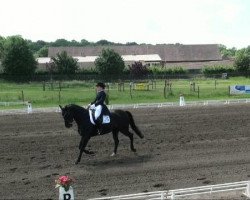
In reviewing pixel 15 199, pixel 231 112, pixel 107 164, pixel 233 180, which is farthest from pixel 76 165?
pixel 231 112

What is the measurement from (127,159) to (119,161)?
0.38m

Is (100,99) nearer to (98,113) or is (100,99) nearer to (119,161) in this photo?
(98,113)

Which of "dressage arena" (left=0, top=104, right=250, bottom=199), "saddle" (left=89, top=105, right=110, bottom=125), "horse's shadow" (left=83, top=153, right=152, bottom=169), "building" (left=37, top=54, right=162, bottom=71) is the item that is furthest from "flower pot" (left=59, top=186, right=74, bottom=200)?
"building" (left=37, top=54, right=162, bottom=71)

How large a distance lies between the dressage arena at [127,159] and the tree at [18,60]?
50667 millimetres

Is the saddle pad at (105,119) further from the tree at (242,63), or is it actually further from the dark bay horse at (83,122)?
the tree at (242,63)

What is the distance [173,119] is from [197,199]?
583 inches

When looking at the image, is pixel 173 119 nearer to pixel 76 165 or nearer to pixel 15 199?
pixel 76 165

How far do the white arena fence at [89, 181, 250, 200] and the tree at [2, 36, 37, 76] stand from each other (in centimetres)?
6476

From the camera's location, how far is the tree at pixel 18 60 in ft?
240

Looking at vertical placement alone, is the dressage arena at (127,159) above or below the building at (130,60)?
below

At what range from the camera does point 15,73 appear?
7300 cm

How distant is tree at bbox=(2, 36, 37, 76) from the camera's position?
2884 inches

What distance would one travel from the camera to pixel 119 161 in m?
14.8

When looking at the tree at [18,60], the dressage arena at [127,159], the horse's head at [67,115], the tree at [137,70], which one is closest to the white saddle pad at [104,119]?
the horse's head at [67,115]
